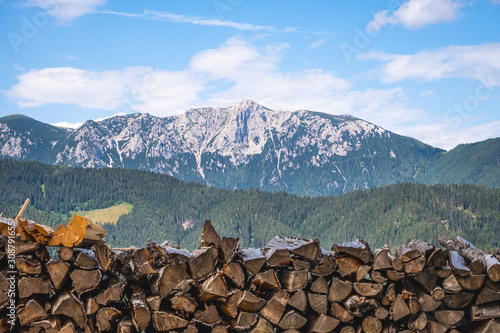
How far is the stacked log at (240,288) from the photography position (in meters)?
9.16

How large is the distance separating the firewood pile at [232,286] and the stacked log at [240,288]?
2 centimetres

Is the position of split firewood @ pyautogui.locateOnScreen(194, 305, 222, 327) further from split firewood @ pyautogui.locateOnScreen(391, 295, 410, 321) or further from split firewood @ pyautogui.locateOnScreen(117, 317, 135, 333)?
split firewood @ pyautogui.locateOnScreen(391, 295, 410, 321)

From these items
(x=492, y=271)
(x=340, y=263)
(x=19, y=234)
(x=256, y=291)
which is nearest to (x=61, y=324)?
(x=19, y=234)

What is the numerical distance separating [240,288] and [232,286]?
177 mm

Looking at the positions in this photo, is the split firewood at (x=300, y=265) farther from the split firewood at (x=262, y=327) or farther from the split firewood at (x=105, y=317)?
the split firewood at (x=105, y=317)

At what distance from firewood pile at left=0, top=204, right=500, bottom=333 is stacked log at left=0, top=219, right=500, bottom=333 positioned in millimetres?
22

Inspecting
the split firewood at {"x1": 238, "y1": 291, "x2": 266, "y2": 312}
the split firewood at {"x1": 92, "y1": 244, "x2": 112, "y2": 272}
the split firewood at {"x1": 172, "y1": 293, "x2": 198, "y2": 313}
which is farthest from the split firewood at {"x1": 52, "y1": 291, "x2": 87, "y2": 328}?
the split firewood at {"x1": 238, "y1": 291, "x2": 266, "y2": 312}

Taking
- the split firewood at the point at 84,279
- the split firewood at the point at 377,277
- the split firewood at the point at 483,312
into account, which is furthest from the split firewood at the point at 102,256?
the split firewood at the point at 483,312

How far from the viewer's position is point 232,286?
9.38 metres

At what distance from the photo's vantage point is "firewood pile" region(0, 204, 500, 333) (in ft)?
30.0

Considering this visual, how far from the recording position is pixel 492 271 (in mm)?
9859

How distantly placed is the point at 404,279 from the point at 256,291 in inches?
137

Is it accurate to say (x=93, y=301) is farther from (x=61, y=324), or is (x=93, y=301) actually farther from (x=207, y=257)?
(x=207, y=257)

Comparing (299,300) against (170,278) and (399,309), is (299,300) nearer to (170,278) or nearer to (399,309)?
(399,309)
